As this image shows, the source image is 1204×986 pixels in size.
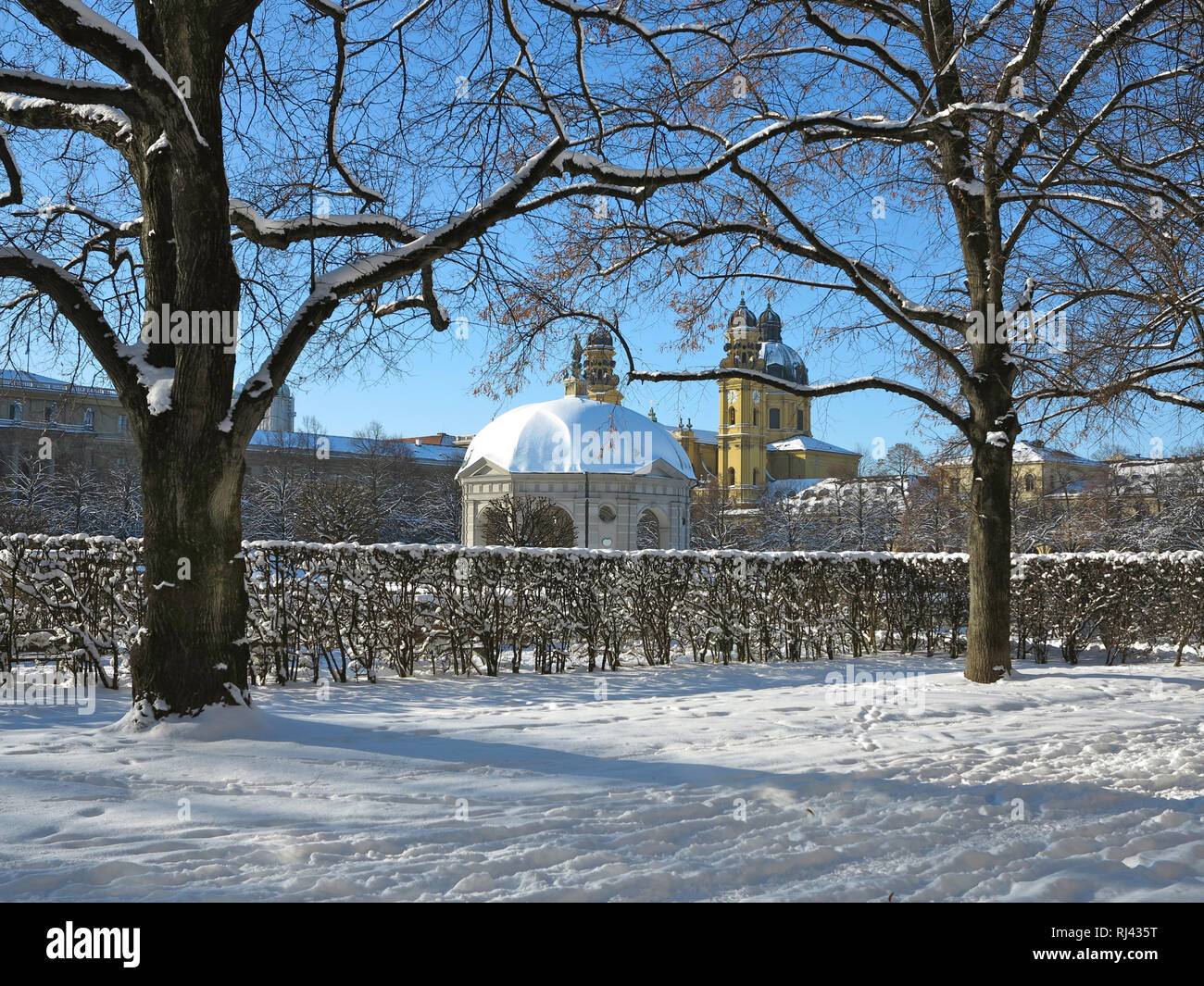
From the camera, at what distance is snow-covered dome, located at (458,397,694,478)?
54.3 meters

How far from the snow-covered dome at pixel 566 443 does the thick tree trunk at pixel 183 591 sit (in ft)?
148

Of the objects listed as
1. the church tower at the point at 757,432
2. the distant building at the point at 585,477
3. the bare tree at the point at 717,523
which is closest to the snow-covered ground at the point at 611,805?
the distant building at the point at 585,477

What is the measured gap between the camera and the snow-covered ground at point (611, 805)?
13.5 ft

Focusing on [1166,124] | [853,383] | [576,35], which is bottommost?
[853,383]

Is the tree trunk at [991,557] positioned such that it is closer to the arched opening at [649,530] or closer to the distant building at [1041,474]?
the distant building at [1041,474]

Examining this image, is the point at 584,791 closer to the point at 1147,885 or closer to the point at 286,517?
the point at 1147,885

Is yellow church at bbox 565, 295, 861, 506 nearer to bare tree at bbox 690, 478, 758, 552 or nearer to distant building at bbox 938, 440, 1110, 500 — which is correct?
bare tree at bbox 690, 478, 758, 552

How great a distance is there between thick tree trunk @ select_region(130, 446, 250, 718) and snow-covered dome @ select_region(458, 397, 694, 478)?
148 ft

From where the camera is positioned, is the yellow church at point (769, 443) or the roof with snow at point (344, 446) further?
the yellow church at point (769, 443)

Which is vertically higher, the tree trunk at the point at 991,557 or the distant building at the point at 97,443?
the distant building at the point at 97,443

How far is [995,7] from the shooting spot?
9719 mm

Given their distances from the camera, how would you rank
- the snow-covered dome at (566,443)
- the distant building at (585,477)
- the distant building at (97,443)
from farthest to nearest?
1. the snow-covered dome at (566,443)
2. the distant building at (585,477)
3. the distant building at (97,443)
